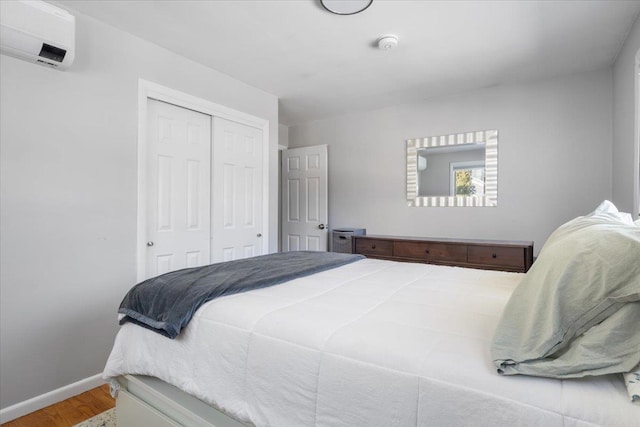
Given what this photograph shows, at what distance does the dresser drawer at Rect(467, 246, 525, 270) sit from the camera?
2.99 m

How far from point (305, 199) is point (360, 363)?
3.82m

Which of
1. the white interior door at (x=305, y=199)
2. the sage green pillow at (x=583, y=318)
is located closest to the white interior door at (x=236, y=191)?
the white interior door at (x=305, y=199)

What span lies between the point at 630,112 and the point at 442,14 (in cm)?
158

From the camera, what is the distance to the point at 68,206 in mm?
2176

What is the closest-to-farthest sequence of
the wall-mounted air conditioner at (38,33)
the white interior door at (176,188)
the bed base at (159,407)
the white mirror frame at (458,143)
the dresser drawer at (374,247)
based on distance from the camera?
the bed base at (159,407), the wall-mounted air conditioner at (38,33), the white interior door at (176,188), the white mirror frame at (458,143), the dresser drawer at (374,247)

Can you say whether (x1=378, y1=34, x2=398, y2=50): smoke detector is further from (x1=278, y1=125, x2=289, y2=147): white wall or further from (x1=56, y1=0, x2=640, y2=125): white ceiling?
(x1=278, y1=125, x2=289, y2=147): white wall

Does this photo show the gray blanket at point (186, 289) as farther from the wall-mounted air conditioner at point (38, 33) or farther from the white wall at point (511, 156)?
the white wall at point (511, 156)

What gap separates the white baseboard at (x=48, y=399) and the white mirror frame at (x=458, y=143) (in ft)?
11.4

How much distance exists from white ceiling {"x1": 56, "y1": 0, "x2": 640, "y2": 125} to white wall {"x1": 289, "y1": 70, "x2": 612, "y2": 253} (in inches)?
9.1

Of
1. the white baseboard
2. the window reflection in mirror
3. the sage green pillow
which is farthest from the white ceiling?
the white baseboard

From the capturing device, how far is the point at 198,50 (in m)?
2.77

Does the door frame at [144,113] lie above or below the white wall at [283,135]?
below

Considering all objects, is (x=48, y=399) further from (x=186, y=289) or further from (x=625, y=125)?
(x=625, y=125)

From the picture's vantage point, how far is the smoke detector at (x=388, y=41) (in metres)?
2.52
